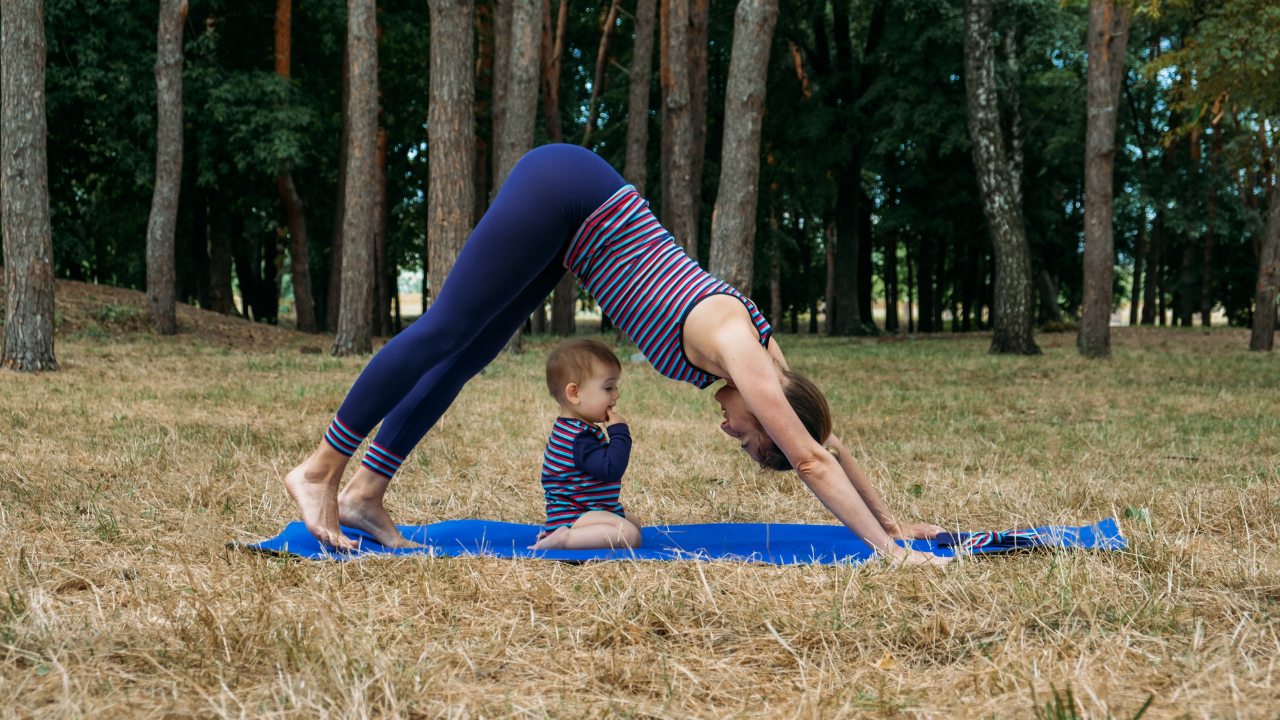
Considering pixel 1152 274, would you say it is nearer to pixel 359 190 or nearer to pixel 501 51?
pixel 501 51

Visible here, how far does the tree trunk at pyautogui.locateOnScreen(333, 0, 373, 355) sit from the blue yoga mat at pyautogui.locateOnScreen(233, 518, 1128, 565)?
9420mm

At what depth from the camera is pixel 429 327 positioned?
295 centimetres

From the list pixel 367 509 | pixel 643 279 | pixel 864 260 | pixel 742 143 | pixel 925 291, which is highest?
pixel 742 143

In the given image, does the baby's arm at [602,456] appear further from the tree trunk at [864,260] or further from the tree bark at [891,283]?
the tree bark at [891,283]

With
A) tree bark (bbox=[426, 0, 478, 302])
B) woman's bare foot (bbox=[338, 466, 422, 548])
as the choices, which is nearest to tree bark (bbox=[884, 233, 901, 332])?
tree bark (bbox=[426, 0, 478, 302])

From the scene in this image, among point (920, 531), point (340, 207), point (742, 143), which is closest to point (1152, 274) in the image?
point (742, 143)

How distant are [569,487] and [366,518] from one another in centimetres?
78

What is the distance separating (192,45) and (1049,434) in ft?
57.1

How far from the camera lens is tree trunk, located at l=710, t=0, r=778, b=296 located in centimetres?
1023

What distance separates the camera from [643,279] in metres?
2.92

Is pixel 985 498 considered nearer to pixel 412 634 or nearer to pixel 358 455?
pixel 412 634

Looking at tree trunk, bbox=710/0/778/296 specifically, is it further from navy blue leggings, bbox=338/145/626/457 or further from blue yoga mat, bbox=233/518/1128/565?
navy blue leggings, bbox=338/145/626/457

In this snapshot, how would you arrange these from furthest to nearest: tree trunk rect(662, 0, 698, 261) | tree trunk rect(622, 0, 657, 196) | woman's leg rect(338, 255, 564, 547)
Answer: tree trunk rect(622, 0, 657, 196) → tree trunk rect(662, 0, 698, 261) → woman's leg rect(338, 255, 564, 547)

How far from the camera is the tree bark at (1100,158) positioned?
12.6 meters
